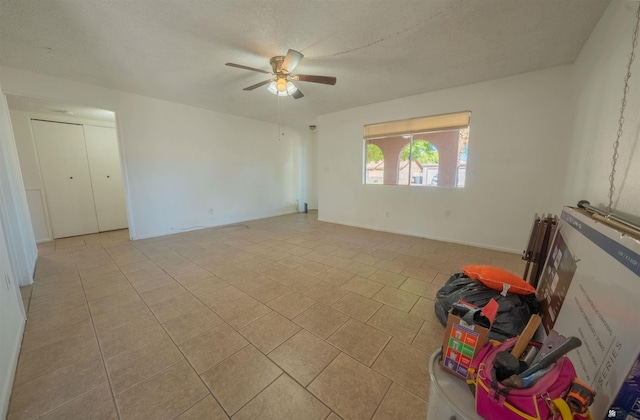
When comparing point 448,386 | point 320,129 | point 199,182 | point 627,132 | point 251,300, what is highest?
point 320,129

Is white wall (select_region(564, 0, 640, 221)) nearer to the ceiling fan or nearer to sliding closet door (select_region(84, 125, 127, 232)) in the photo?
the ceiling fan

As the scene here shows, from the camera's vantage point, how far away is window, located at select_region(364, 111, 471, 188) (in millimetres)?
3896

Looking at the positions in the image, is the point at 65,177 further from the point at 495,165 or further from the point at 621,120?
A: the point at 495,165

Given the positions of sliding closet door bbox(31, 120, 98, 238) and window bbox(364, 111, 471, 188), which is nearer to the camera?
window bbox(364, 111, 471, 188)

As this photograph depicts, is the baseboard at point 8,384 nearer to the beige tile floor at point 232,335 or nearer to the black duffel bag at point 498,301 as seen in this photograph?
the beige tile floor at point 232,335

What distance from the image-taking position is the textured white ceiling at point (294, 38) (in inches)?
76.0

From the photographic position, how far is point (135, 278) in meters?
2.71

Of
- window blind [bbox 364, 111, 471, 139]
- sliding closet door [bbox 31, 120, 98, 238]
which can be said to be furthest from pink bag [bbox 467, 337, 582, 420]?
sliding closet door [bbox 31, 120, 98, 238]

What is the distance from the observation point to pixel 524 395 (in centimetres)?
72

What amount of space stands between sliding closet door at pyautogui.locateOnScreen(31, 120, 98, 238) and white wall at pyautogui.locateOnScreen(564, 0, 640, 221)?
7.55 metres

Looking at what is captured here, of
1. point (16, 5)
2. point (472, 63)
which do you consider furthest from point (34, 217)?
point (472, 63)

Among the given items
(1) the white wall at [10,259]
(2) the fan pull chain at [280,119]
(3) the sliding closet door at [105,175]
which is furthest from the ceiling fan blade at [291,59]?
(3) the sliding closet door at [105,175]

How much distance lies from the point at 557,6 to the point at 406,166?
2706 mm

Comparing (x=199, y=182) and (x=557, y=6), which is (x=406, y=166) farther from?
(x=199, y=182)
